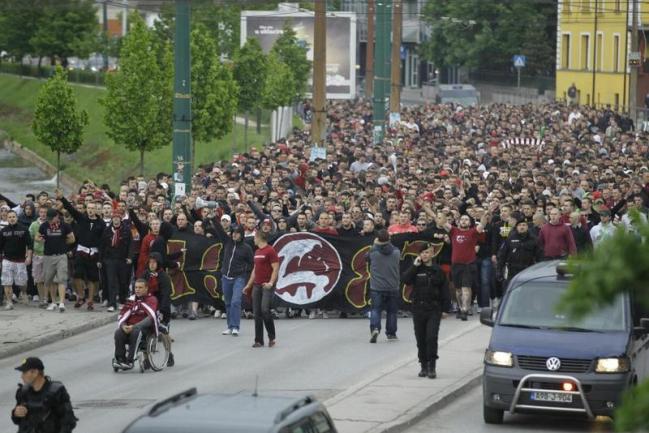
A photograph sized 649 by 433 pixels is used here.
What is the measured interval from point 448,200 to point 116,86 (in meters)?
21.0

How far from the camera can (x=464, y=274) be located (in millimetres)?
22281

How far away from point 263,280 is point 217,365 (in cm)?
159

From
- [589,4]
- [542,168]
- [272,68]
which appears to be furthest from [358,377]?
[589,4]

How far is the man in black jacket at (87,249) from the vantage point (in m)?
23.0

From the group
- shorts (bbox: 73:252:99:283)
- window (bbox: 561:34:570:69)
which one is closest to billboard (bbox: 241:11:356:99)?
window (bbox: 561:34:570:69)

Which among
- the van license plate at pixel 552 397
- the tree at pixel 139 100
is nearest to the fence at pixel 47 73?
the tree at pixel 139 100

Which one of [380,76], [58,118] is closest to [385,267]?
[58,118]

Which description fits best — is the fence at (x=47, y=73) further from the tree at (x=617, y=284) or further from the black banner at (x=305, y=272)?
the tree at (x=617, y=284)

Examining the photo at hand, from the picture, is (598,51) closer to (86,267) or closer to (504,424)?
(86,267)

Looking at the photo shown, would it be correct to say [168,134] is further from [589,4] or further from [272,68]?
[589,4]

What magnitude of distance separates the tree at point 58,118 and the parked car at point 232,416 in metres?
36.3

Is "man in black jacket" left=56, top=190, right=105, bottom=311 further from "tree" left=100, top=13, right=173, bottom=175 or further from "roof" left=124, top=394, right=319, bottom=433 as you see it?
"tree" left=100, top=13, right=173, bottom=175

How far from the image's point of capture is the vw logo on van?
45.4ft

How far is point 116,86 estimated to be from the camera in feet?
147
